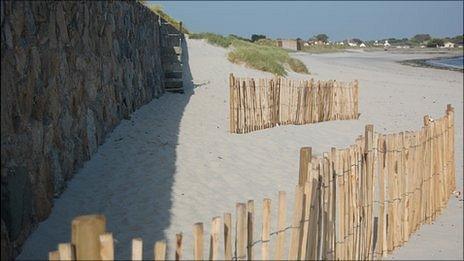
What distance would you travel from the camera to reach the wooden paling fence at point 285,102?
28.3ft

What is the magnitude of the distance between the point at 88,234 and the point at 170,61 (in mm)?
11276

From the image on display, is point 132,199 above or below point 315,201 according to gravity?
below

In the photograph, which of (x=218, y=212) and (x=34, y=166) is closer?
(x=34, y=166)

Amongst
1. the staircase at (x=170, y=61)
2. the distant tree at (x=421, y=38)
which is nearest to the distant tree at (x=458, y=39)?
the distant tree at (x=421, y=38)

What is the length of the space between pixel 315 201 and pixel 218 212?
6.01 feet

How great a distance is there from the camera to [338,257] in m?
3.82

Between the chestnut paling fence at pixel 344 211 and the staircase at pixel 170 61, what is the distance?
774cm

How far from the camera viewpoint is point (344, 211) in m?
3.85

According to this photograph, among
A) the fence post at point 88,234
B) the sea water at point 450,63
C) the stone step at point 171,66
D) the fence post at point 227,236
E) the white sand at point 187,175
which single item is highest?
the stone step at point 171,66

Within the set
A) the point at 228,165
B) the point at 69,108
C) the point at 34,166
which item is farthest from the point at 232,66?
the point at 34,166

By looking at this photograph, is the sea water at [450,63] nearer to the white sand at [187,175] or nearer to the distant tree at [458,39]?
the white sand at [187,175]

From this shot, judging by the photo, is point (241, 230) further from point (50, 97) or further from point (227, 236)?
point (50, 97)

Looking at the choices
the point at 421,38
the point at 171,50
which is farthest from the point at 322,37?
the point at 171,50

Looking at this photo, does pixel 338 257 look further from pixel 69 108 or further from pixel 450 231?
pixel 69 108
